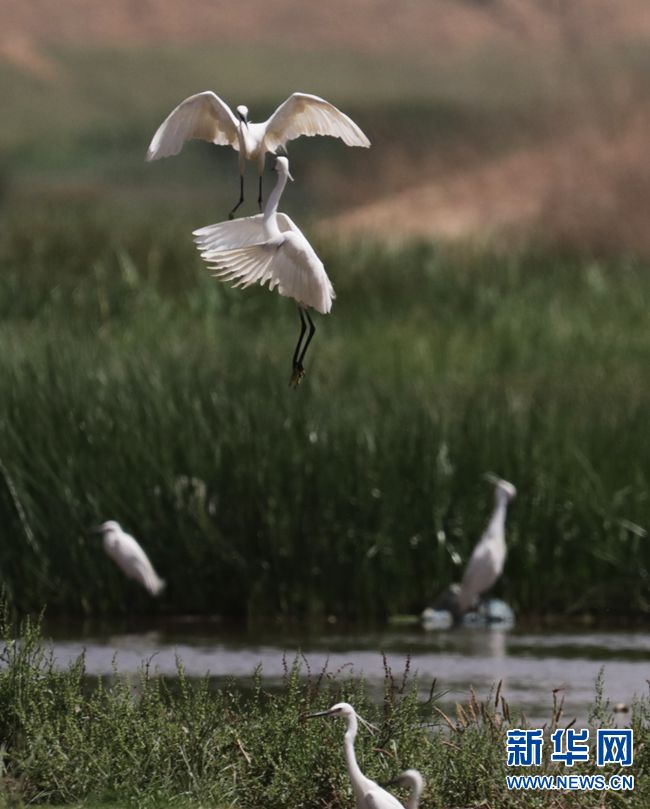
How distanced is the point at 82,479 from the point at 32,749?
24.0ft

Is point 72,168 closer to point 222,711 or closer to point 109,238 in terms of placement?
point 109,238

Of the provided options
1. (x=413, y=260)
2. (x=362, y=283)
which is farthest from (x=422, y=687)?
(x=413, y=260)

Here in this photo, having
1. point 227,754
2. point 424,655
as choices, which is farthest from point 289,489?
point 227,754

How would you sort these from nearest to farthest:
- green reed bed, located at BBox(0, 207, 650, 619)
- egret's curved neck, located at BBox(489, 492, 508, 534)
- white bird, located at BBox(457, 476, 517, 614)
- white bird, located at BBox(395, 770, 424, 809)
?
1. white bird, located at BBox(395, 770, 424, 809)
2. white bird, located at BBox(457, 476, 517, 614)
3. egret's curved neck, located at BBox(489, 492, 508, 534)
4. green reed bed, located at BBox(0, 207, 650, 619)

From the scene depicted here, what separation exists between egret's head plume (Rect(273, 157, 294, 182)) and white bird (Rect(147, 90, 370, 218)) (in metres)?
0.04

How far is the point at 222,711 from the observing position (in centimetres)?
862

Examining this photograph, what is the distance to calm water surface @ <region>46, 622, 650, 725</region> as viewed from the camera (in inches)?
487

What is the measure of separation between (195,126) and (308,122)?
0.32 metres

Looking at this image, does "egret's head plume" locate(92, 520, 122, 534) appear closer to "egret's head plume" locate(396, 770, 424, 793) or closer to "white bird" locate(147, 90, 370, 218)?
"egret's head plume" locate(396, 770, 424, 793)

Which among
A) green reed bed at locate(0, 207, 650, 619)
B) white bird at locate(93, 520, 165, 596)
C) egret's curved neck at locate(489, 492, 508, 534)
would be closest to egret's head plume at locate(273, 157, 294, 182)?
white bird at locate(93, 520, 165, 596)

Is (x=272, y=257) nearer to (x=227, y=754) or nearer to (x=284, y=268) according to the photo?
(x=284, y=268)

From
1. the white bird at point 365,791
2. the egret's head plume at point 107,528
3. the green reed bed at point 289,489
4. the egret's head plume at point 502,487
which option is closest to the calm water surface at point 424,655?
the green reed bed at point 289,489

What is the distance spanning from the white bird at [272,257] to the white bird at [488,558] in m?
8.84

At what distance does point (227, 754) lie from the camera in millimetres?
8250
